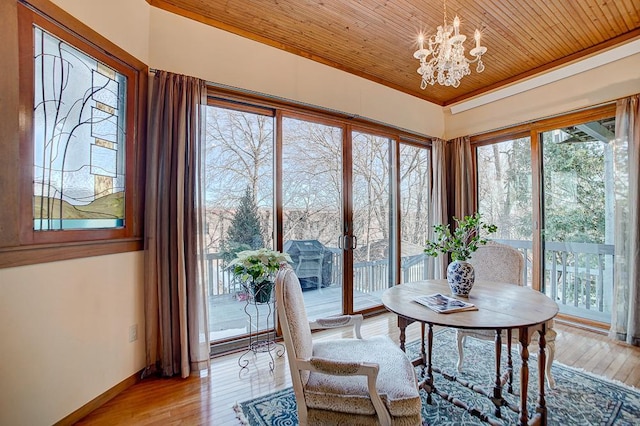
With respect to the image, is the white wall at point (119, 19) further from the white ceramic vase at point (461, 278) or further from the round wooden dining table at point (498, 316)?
the white ceramic vase at point (461, 278)

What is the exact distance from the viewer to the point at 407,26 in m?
2.67

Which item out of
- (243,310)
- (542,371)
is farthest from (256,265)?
(542,371)

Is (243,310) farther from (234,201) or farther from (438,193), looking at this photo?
(438,193)

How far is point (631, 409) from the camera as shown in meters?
1.80

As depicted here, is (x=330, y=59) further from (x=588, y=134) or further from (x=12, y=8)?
(x=588, y=134)

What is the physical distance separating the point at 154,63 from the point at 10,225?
156cm

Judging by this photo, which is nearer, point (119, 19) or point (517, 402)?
point (517, 402)

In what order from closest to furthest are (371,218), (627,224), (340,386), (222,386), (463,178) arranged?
(340,386) → (222,386) → (627,224) → (371,218) → (463,178)

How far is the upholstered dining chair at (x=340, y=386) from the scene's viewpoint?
1195 millimetres

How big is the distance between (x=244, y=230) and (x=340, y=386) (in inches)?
71.5

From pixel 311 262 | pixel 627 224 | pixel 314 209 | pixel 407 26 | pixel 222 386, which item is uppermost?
pixel 407 26

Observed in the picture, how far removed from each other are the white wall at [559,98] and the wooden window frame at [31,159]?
4064 mm

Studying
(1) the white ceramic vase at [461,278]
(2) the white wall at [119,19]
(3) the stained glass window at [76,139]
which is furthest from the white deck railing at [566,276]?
(2) the white wall at [119,19]

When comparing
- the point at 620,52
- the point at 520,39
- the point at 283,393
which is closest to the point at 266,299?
the point at 283,393
